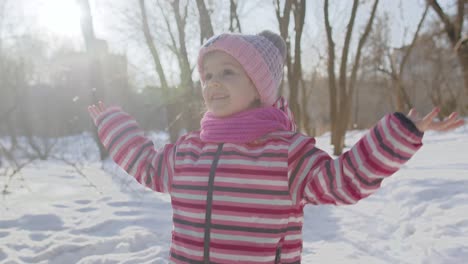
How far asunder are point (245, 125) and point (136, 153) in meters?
0.47

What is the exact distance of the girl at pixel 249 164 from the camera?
1.02 meters

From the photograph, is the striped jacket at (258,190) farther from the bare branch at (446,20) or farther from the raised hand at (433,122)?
the bare branch at (446,20)

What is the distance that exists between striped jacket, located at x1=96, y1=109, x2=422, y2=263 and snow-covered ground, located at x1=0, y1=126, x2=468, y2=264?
1769mm

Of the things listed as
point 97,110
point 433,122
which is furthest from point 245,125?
point 97,110

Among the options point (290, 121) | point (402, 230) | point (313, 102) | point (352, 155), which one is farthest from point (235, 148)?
point (313, 102)

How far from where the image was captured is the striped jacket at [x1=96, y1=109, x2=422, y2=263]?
1.05 m

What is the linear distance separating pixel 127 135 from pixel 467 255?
2.50 meters

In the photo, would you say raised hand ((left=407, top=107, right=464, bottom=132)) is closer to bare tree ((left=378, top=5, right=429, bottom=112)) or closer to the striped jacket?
the striped jacket

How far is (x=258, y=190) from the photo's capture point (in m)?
1.19

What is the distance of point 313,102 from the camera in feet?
141

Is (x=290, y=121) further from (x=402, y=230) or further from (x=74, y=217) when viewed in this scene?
(x=74, y=217)

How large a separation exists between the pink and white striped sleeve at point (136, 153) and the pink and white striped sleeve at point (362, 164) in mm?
541

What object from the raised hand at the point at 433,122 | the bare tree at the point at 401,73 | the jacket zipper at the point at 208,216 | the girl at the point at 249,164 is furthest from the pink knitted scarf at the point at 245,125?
the bare tree at the point at 401,73

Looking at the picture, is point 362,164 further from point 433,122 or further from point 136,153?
point 136,153
